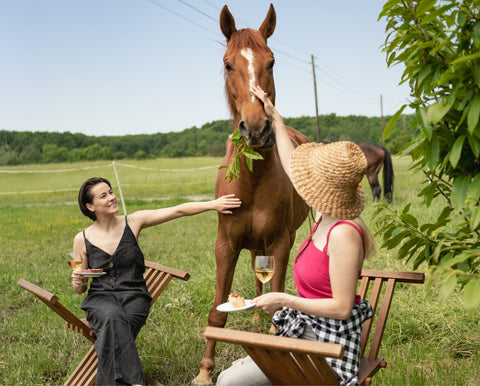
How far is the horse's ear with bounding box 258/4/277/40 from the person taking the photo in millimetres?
3441

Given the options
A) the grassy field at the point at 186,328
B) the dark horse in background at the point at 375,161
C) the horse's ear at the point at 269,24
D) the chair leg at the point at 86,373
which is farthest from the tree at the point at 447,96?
the dark horse in background at the point at 375,161

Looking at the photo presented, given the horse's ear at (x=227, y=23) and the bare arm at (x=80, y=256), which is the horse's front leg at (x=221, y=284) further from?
the horse's ear at (x=227, y=23)

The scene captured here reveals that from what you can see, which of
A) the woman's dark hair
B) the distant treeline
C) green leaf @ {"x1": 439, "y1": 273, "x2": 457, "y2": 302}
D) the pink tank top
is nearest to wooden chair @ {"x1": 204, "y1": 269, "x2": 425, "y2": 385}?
the pink tank top

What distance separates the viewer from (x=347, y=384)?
2156 mm

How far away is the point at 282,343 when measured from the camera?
1.82 metres

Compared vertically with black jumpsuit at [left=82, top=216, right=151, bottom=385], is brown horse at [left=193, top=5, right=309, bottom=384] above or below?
above

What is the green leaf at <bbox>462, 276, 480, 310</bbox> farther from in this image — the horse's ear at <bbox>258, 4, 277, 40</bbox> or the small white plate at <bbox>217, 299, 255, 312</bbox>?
the horse's ear at <bbox>258, 4, 277, 40</bbox>

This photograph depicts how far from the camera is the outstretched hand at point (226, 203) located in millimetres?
3328

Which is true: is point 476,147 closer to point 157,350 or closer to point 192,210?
point 192,210

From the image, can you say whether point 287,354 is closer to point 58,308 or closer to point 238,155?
point 238,155

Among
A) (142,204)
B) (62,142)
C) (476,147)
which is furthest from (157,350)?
(62,142)

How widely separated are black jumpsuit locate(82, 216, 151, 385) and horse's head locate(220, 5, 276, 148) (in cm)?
117

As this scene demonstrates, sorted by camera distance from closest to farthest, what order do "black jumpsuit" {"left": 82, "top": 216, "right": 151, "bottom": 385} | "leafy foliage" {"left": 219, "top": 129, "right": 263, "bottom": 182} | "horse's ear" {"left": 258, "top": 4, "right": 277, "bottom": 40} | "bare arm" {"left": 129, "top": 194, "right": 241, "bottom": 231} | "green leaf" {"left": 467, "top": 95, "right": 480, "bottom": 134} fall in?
"green leaf" {"left": 467, "top": 95, "right": 480, "bottom": 134} < "black jumpsuit" {"left": 82, "top": 216, "right": 151, "bottom": 385} < "leafy foliage" {"left": 219, "top": 129, "right": 263, "bottom": 182} < "bare arm" {"left": 129, "top": 194, "right": 241, "bottom": 231} < "horse's ear" {"left": 258, "top": 4, "right": 277, "bottom": 40}

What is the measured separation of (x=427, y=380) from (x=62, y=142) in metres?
49.0
